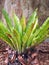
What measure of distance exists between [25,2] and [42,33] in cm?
136

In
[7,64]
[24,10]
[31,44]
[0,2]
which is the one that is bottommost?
[7,64]

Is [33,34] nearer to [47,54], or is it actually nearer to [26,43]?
[26,43]

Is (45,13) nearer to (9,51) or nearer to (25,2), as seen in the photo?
(25,2)

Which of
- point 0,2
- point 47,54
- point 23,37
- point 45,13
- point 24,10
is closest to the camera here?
point 23,37

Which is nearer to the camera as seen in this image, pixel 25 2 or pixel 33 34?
pixel 33 34

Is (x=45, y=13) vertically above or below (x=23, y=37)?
above

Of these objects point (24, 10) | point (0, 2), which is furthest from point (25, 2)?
point (0, 2)

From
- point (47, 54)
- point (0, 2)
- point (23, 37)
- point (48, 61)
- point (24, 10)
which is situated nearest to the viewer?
point (23, 37)

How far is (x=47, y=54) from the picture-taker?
13.4ft

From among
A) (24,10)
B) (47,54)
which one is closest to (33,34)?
(47,54)

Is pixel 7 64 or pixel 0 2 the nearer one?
pixel 7 64

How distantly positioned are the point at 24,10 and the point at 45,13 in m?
0.52

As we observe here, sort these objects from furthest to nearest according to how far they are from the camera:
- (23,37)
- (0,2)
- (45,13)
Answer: (0,2), (45,13), (23,37)

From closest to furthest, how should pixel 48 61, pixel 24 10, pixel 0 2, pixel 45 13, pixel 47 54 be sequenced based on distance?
pixel 48 61 < pixel 47 54 < pixel 24 10 < pixel 45 13 < pixel 0 2
